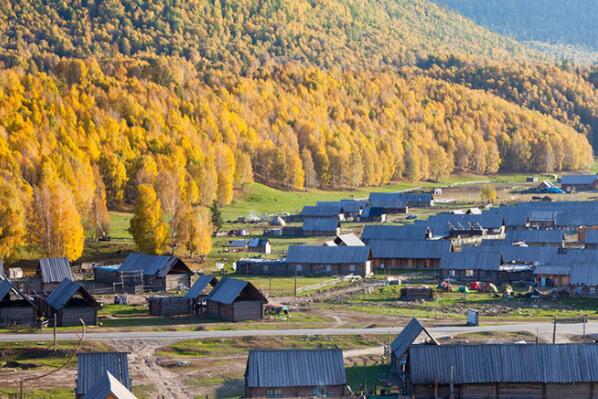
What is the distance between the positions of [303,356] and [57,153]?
287 ft

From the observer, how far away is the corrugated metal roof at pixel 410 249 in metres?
109

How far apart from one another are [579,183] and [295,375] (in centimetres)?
14196

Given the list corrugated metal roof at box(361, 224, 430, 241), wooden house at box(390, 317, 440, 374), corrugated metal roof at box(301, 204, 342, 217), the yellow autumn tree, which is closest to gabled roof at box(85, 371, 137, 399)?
wooden house at box(390, 317, 440, 374)

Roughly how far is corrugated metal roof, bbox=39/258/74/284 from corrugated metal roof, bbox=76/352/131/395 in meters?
34.9

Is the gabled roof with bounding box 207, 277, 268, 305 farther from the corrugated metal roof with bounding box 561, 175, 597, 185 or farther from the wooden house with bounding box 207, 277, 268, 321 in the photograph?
the corrugated metal roof with bounding box 561, 175, 597, 185

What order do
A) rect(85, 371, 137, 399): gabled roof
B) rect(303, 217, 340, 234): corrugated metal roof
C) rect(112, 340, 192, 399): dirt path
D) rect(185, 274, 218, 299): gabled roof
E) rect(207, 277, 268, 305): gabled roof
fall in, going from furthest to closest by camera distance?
rect(303, 217, 340, 234): corrugated metal roof, rect(185, 274, 218, 299): gabled roof, rect(207, 277, 268, 305): gabled roof, rect(112, 340, 192, 399): dirt path, rect(85, 371, 137, 399): gabled roof

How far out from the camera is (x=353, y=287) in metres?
96.4

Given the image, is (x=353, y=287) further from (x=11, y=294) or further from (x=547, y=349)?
(x=547, y=349)

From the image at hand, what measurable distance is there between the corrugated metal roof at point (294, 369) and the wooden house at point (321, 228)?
2926 inches

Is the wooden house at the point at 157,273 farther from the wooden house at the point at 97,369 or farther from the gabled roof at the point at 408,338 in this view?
the wooden house at the point at 97,369

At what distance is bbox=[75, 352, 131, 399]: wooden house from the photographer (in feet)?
182

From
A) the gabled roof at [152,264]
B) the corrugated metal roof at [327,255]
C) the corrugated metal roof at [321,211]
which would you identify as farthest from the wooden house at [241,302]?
the corrugated metal roof at [321,211]

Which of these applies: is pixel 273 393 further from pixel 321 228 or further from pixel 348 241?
pixel 321 228

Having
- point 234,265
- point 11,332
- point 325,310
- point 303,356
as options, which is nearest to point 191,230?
point 234,265
